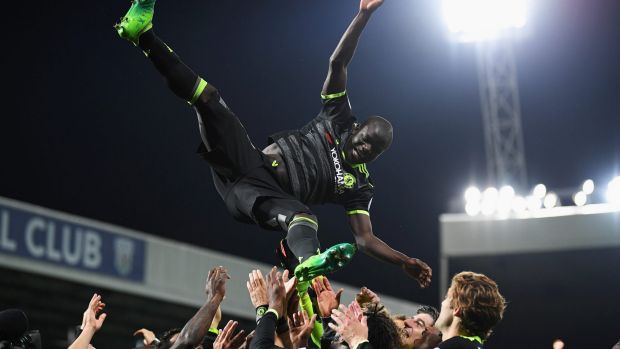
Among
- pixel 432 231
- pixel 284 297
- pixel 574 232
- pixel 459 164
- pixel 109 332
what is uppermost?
pixel 459 164

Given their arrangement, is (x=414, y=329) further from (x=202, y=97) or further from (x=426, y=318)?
(x=202, y=97)

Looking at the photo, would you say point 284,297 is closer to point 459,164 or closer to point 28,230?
point 28,230

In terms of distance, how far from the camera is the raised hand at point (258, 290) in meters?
5.14

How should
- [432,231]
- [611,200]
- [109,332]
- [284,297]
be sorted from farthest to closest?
[432,231], [611,200], [109,332], [284,297]

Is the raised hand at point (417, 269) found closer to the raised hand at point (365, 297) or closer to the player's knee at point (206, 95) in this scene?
the raised hand at point (365, 297)

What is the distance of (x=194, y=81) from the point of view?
19.4 feet

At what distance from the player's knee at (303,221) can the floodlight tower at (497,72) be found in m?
16.5

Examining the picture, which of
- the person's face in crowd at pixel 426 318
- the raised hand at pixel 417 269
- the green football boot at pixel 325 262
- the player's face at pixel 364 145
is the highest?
the player's face at pixel 364 145

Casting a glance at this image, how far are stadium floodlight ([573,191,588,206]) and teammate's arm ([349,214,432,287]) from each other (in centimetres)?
1564

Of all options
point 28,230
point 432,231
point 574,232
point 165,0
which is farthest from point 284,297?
point 432,231

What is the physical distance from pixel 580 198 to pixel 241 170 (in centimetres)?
1644

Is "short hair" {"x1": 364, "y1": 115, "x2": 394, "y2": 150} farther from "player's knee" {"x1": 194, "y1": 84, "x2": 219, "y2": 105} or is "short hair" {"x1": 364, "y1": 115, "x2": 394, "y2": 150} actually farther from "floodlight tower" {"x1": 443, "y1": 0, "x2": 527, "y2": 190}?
"floodlight tower" {"x1": 443, "y1": 0, "x2": 527, "y2": 190}

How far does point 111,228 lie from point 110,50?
8.77m

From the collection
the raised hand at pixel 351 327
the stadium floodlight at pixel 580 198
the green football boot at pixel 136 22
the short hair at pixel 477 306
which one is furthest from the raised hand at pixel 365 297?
the stadium floodlight at pixel 580 198
